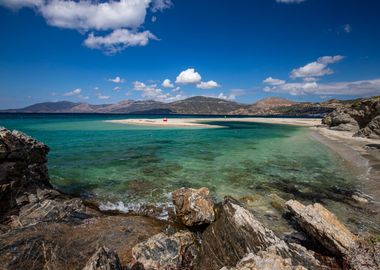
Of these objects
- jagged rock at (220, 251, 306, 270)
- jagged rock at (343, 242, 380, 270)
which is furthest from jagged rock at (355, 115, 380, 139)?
jagged rock at (220, 251, 306, 270)

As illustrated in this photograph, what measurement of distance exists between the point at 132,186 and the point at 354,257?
1423cm

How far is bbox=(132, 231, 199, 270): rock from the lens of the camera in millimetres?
7836

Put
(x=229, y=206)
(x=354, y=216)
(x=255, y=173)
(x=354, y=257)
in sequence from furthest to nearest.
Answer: (x=255, y=173) → (x=354, y=216) → (x=229, y=206) → (x=354, y=257)

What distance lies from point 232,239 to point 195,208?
2.56m

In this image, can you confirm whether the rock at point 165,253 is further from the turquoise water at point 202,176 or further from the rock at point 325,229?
the turquoise water at point 202,176

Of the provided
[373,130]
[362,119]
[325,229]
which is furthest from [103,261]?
[362,119]

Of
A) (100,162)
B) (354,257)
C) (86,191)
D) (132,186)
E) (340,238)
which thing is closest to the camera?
(354,257)

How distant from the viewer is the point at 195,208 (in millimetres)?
11016

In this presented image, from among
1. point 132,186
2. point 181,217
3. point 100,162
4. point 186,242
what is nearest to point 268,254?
point 186,242

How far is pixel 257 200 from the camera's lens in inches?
599

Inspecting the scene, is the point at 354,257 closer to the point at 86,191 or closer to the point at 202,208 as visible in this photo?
the point at 202,208

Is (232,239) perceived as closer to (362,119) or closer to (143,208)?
(143,208)

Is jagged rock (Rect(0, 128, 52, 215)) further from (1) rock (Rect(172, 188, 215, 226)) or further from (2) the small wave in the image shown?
(1) rock (Rect(172, 188, 215, 226))

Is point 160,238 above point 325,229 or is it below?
above
